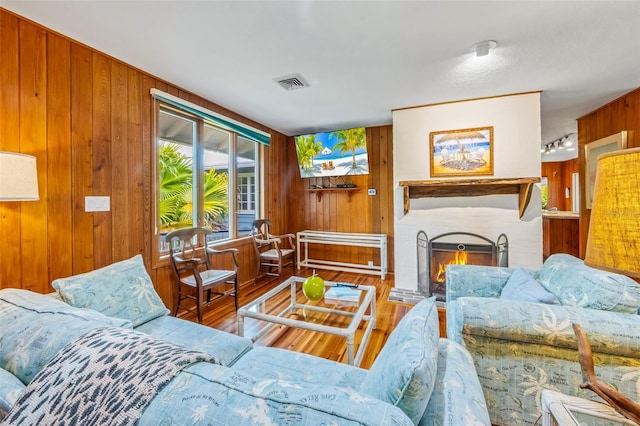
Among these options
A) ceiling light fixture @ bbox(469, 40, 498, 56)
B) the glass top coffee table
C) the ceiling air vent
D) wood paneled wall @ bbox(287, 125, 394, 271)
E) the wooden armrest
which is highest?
the ceiling air vent

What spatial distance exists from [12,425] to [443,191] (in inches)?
139

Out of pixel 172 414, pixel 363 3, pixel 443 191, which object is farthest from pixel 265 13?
pixel 443 191

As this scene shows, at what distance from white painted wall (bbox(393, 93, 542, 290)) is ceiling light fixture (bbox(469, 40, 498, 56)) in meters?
1.11

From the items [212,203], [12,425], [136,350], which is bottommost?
[12,425]

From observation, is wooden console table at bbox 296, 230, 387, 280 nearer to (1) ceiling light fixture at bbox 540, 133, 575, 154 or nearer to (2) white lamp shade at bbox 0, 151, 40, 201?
(2) white lamp shade at bbox 0, 151, 40, 201

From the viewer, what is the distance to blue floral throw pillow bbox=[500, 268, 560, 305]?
4.79 ft

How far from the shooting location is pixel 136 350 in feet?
2.22

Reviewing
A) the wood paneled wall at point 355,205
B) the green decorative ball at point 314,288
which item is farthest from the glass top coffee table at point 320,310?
the wood paneled wall at point 355,205

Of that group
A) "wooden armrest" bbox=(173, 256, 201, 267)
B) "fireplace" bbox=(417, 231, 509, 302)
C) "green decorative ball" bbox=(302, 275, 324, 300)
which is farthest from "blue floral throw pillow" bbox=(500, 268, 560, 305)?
"wooden armrest" bbox=(173, 256, 201, 267)

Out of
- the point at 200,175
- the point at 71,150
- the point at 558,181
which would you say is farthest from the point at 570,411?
the point at 558,181

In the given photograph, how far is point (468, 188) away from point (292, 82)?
2.32m

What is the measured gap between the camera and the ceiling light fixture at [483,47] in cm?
194

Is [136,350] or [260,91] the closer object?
[136,350]

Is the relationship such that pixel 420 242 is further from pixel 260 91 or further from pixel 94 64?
pixel 94 64
